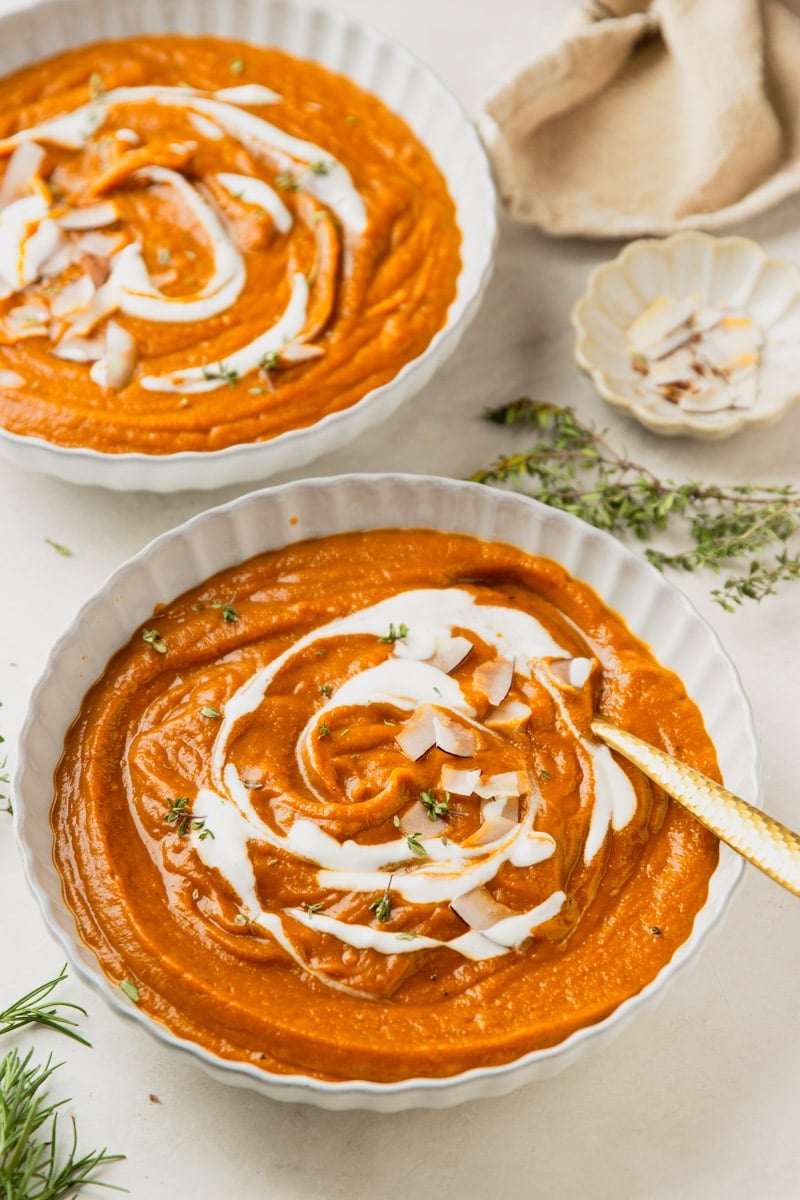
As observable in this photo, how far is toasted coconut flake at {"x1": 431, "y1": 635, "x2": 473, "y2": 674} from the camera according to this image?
3.61 meters

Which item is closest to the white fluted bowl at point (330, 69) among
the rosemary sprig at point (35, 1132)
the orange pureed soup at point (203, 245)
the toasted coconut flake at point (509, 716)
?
the orange pureed soup at point (203, 245)

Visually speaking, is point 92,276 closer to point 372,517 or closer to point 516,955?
point 372,517

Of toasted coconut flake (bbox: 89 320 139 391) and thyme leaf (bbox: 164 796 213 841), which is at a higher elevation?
toasted coconut flake (bbox: 89 320 139 391)

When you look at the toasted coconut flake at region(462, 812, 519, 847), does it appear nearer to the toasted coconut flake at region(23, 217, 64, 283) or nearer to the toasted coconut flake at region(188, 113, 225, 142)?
the toasted coconut flake at region(23, 217, 64, 283)

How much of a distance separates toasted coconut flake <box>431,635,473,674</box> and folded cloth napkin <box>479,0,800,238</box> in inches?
68.7

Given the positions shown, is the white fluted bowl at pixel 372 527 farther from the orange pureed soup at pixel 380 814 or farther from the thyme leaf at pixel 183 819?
the thyme leaf at pixel 183 819

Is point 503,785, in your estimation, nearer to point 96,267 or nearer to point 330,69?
point 96,267

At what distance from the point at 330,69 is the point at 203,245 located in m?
0.92

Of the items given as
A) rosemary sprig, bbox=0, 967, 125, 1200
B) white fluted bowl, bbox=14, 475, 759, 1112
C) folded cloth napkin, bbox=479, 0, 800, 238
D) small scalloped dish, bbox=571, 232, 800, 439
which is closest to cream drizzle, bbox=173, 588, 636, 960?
white fluted bowl, bbox=14, 475, 759, 1112

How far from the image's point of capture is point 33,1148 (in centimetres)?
324

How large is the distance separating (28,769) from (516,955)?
123 centimetres

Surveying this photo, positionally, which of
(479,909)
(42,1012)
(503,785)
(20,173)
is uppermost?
(20,173)

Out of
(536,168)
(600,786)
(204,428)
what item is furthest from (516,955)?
(536,168)

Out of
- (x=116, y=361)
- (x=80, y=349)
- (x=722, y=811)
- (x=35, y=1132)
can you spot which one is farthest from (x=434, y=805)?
(x=80, y=349)
